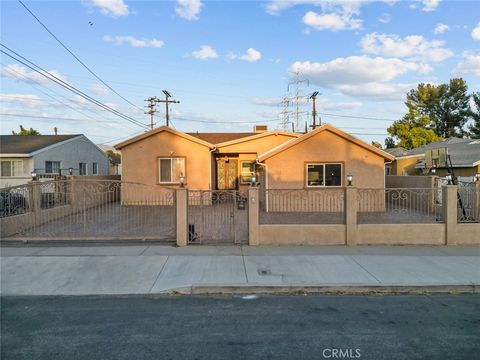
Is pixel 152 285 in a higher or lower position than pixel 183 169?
lower

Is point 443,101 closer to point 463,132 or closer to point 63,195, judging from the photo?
point 463,132

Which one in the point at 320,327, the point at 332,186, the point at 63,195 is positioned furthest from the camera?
the point at 332,186

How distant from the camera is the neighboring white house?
69.4 ft

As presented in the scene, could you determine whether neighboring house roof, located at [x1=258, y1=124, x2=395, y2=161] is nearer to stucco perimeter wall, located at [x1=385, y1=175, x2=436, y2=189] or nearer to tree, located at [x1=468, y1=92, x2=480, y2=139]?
stucco perimeter wall, located at [x1=385, y1=175, x2=436, y2=189]

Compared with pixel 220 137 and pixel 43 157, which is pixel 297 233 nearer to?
pixel 220 137

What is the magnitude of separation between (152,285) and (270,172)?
9966 millimetres

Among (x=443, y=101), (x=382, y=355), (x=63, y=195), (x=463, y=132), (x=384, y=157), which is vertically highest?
(x=443, y=101)

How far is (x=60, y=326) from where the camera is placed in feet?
16.1

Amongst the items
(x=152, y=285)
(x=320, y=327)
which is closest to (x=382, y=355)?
(x=320, y=327)

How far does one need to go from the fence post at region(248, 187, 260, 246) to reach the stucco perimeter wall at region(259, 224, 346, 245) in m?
0.14

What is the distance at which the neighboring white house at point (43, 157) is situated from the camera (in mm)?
21141

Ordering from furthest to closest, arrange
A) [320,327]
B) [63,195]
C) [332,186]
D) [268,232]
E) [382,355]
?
[332,186] → [63,195] → [268,232] → [320,327] → [382,355]

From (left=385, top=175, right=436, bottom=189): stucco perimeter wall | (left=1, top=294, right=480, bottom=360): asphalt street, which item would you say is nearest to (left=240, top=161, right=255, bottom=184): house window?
(left=385, top=175, right=436, bottom=189): stucco perimeter wall

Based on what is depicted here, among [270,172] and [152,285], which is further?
[270,172]
